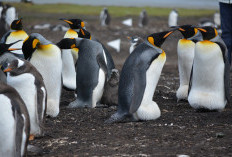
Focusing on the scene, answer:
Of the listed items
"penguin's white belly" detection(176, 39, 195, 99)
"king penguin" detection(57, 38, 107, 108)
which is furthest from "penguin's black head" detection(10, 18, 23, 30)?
"penguin's white belly" detection(176, 39, 195, 99)

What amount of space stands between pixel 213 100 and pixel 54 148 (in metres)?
2.09

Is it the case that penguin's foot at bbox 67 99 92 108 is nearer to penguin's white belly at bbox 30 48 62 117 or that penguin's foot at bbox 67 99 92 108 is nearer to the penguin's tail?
penguin's white belly at bbox 30 48 62 117

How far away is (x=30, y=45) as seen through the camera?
5359 mm

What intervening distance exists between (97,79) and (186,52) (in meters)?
1.19

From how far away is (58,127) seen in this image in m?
4.99

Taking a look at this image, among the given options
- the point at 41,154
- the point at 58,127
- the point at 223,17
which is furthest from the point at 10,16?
the point at 41,154

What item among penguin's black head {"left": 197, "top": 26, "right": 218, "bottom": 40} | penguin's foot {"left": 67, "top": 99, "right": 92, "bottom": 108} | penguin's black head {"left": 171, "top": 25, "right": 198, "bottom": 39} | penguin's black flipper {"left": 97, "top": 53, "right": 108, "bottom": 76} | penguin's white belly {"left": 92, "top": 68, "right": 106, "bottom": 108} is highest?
penguin's black head {"left": 197, "top": 26, "right": 218, "bottom": 40}

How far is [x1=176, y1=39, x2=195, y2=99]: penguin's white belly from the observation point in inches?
245

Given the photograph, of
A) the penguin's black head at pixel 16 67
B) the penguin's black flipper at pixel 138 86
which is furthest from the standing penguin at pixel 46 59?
the penguin's black flipper at pixel 138 86

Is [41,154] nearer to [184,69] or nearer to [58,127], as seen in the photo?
[58,127]

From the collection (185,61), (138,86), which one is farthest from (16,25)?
(138,86)

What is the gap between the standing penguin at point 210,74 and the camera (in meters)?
5.46

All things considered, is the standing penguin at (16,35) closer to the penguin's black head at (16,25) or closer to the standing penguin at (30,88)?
the penguin's black head at (16,25)

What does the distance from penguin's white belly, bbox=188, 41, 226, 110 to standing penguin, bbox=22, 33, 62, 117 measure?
1555mm
